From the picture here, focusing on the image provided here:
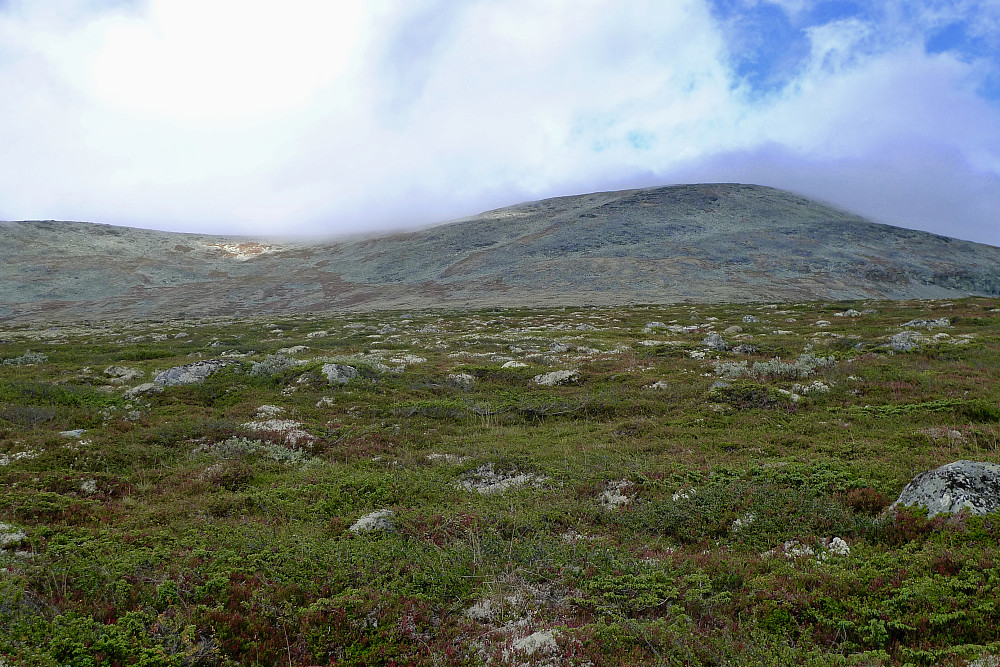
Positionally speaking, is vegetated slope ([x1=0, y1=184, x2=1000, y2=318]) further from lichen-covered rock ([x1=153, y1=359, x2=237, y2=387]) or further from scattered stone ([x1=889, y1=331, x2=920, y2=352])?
lichen-covered rock ([x1=153, y1=359, x2=237, y2=387])

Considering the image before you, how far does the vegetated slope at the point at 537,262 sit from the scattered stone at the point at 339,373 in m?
66.8

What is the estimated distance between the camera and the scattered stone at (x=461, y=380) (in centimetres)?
2225

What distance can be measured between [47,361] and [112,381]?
41.9 feet

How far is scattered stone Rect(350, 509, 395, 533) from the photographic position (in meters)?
9.09

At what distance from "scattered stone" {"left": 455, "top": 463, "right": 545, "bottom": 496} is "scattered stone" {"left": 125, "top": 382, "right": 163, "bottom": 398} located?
15.6 meters

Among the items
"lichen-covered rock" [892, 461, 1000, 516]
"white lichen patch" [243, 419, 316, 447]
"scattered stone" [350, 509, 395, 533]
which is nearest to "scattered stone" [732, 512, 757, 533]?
"lichen-covered rock" [892, 461, 1000, 516]

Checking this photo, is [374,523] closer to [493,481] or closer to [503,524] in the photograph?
[503,524]

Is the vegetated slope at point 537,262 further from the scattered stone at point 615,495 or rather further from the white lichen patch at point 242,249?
the scattered stone at point 615,495

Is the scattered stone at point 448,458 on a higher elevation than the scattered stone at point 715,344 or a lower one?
lower

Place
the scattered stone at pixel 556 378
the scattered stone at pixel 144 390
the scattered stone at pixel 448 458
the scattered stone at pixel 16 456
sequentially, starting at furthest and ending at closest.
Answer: the scattered stone at pixel 556 378 < the scattered stone at pixel 144 390 < the scattered stone at pixel 448 458 < the scattered stone at pixel 16 456

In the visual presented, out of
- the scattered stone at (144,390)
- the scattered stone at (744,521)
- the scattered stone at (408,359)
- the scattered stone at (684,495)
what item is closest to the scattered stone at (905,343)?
the scattered stone at (684,495)

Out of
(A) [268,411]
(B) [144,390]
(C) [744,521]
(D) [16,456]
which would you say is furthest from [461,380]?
(C) [744,521]

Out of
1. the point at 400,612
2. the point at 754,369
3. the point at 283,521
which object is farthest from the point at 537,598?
the point at 754,369

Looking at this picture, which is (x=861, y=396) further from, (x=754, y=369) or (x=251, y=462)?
(x=251, y=462)
